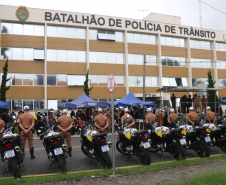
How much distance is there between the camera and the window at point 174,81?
115 feet

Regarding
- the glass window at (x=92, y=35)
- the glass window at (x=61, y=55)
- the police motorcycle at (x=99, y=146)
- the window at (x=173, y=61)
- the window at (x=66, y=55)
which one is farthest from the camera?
the window at (x=173, y=61)

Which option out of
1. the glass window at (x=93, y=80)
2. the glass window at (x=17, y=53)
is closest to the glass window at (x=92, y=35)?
the glass window at (x=93, y=80)

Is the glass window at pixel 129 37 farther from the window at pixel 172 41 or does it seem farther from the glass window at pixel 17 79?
the glass window at pixel 17 79

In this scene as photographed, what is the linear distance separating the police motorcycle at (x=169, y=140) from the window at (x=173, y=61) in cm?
2770

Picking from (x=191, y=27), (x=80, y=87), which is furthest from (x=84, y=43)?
(x=191, y=27)

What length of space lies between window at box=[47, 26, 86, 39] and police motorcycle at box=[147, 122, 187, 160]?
→ 2428cm

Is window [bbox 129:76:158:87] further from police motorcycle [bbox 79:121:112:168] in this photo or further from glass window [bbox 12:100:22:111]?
police motorcycle [bbox 79:121:112:168]

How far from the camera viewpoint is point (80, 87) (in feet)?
100

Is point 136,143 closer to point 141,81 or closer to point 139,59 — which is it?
point 141,81

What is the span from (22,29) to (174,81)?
21558mm

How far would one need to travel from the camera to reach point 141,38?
3472 cm

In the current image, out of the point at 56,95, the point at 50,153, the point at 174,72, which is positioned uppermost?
the point at 174,72

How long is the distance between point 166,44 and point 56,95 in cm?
1770

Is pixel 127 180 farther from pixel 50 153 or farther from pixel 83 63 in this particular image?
pixel 83 63
